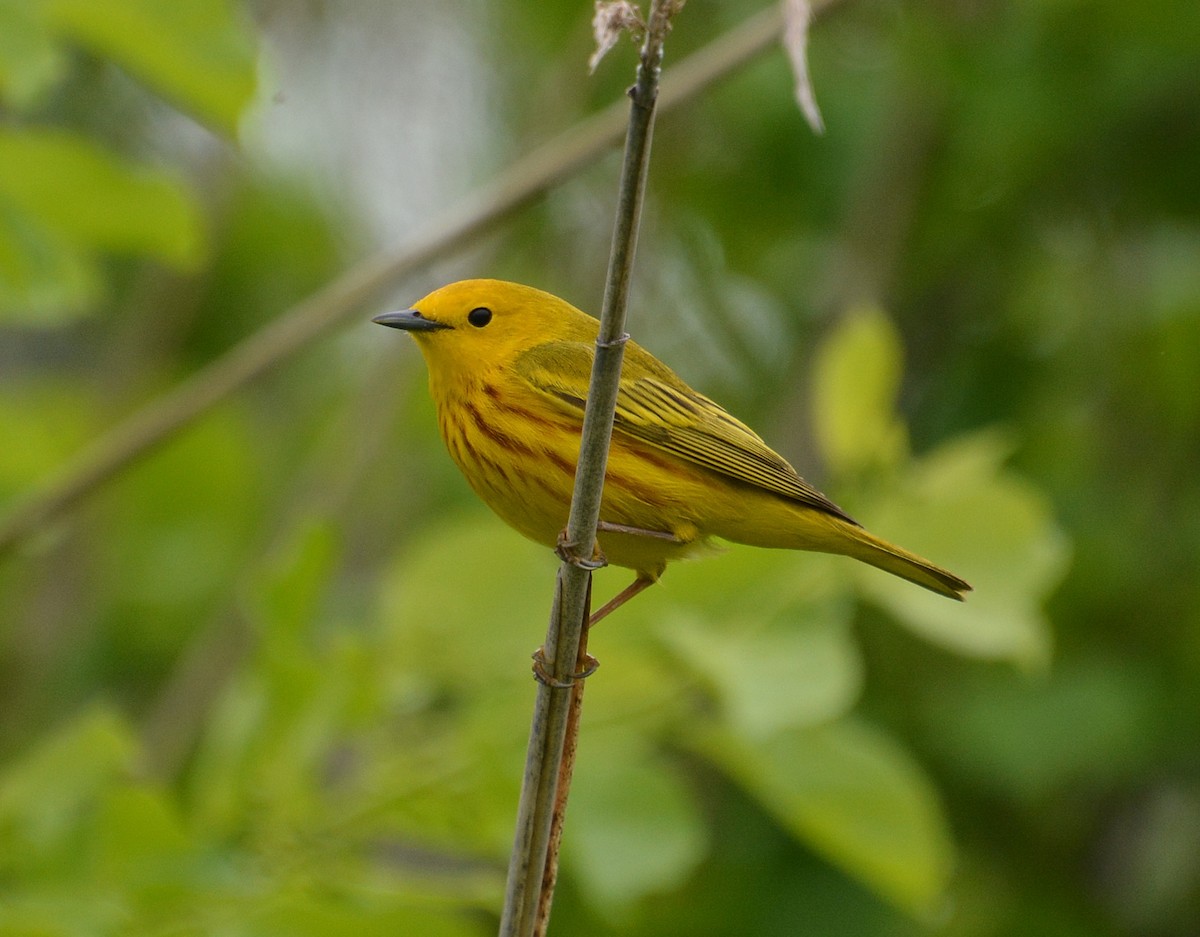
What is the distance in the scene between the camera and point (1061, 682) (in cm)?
484

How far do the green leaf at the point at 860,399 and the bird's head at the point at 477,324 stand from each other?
57cm

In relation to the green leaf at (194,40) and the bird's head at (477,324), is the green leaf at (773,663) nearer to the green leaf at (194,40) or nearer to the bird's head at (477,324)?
the bird's head at (477,324)

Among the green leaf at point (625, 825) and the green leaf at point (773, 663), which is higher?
the green leaf at point (773, 663)

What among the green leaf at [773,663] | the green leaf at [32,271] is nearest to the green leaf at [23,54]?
the green leaf at [32,271]

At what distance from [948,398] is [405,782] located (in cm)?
321

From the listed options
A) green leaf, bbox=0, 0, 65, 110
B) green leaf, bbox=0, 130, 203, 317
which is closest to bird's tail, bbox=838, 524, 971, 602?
green leaf, bbox=0, 130, 203, 317

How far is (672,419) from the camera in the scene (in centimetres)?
288

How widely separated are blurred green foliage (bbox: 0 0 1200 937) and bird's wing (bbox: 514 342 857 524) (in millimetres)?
288

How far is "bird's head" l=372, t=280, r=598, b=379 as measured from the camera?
292 cm

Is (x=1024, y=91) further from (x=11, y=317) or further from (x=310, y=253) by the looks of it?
(x=11, y=317)

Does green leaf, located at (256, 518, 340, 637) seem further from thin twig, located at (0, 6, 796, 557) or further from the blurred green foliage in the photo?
thin twig, located at (0, 6, 796, 557)

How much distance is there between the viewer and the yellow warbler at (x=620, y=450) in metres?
2.71

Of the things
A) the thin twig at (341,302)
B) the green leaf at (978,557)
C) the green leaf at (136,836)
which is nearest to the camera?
the green leaf at (136,836)

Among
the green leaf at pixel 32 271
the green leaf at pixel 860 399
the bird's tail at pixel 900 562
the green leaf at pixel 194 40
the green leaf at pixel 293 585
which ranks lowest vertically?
the green leaf at pixel 293 585
